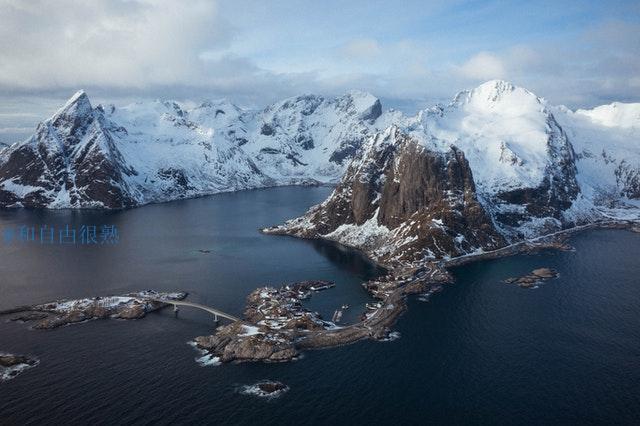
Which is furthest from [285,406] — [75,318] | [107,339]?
[75,318]

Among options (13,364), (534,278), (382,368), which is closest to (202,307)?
(13,364)

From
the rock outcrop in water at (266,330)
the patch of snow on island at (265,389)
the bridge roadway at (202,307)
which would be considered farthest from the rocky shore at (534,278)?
the patch of snow on island at (265,389)

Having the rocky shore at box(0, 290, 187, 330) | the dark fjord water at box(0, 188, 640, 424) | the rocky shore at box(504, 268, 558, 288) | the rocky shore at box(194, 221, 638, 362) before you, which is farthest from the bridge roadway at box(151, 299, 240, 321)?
the rocky shore at box(504, 268, 558, 288)

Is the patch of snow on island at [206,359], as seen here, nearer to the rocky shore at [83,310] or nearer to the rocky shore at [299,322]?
the rocky shore at [299,322]

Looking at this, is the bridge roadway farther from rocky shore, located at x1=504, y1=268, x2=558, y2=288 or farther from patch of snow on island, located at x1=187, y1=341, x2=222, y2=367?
rocky shore, located at x1=504, y1=268, x2=558, y2=288

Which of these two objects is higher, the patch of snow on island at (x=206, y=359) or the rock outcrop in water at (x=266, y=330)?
the rock outcrop in water at (x=266, y=330)
